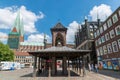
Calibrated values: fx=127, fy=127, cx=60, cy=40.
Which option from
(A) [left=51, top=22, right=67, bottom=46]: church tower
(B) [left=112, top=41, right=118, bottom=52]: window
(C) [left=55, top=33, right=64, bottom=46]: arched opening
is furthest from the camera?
(B) [left=112, top=41, right=118, bottom=52]: window

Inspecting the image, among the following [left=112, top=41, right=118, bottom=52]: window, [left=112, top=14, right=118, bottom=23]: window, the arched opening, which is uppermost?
[left=112, top=14, right=118, bottom=23]: window

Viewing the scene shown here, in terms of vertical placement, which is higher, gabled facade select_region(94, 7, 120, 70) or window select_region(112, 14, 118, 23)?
window select_region(112, 14, 118, 23)

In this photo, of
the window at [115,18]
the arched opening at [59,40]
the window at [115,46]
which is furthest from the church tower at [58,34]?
the window at [115,46]

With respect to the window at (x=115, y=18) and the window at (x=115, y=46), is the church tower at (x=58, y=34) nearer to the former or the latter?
the window at (x=115, y=18)

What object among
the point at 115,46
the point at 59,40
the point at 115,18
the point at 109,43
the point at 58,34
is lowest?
the point at 115,46

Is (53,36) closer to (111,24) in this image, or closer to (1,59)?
(111,24)

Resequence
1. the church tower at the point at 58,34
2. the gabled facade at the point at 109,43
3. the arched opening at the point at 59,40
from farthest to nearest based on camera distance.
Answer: the gabled facade at the point at 109,43, the church tower at the point at 58,34, the arched opening at the point at 59,40

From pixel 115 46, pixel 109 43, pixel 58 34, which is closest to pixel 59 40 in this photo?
pixel 58 34

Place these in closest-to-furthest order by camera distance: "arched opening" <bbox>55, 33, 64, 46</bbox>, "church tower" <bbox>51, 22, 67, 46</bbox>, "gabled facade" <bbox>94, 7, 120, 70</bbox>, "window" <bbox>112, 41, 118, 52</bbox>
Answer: "arched opening" <bbox>55, 33, 64, 46</bbox>, "church tower" <bbox>51, 22, 67, 46</bbox>, "gabled facade" <bbox>94, 7, 120, 70</bbox>, "window" <bbox>112, 41, 118, 52</bbox>

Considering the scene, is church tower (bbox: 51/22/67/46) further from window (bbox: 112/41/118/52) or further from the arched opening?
window (bbox: 112/41/118/52)

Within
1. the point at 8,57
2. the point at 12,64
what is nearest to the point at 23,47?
the point at 8,57

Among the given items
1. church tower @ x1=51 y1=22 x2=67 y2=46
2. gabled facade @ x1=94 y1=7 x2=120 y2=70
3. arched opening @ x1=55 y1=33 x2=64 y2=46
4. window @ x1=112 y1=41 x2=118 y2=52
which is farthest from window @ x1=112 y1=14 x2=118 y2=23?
arched opening @ x1=55 y1=33 x2=64 y2=46

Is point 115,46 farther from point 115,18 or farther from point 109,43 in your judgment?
point 115,18

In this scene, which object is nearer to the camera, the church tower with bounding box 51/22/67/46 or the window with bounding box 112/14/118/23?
Result: the church tower with bounding box 51/22/67/46
